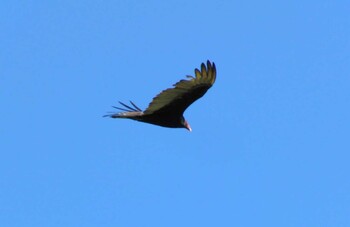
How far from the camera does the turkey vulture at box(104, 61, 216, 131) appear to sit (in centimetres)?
3491

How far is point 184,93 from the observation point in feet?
116

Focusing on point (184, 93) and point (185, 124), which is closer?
point (184, 93)

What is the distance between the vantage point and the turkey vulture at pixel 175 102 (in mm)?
34906

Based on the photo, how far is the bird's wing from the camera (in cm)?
3484

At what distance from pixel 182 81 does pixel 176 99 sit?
777 mm

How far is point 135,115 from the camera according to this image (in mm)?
35625

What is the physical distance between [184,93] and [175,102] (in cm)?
35

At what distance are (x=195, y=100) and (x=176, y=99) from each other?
15.7 inches

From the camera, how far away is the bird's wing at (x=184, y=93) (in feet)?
114

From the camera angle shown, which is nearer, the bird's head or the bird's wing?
the bird's wing

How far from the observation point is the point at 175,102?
117 ft

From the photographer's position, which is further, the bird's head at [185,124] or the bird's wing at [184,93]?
the bird's head at [185,124]

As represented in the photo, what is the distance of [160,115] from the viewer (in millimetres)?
35875

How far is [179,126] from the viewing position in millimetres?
36469
